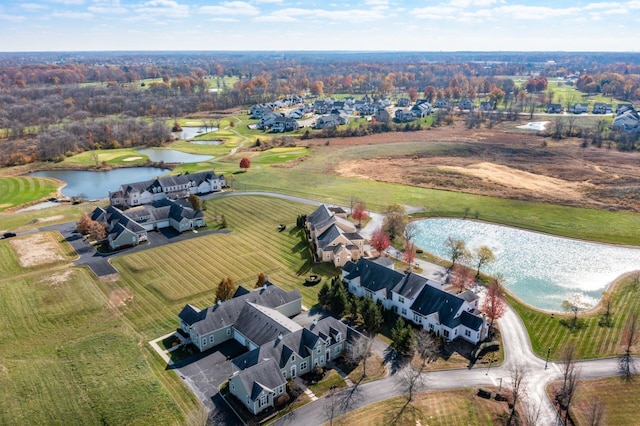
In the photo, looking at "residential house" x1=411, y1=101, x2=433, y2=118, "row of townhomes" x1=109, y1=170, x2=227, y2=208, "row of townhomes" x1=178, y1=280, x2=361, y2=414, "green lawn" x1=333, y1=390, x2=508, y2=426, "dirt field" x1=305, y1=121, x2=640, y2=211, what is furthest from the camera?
"residential house" x1=411, y1=101, x2=433, y2=118

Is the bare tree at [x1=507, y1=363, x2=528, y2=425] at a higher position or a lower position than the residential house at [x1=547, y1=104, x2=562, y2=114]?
lower

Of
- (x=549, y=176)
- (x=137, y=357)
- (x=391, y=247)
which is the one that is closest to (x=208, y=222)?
(x=391, y=247)

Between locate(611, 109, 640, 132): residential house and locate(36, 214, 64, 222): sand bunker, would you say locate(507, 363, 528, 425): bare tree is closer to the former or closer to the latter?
locate(36, 214, 64, 222): sand bunker

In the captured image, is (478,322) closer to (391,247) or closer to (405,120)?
(391,247)

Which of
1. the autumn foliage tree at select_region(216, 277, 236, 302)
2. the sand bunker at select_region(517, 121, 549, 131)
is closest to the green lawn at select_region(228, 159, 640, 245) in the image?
the autumn foliage tree at select_region(216, 277, 236, 302)

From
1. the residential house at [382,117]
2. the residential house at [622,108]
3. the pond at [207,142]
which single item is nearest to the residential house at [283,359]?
the pond at [207,142]

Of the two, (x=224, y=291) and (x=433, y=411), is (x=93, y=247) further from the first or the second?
(x=433, y=411)

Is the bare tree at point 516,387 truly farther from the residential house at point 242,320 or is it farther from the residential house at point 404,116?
the residential house at point 404,116
